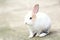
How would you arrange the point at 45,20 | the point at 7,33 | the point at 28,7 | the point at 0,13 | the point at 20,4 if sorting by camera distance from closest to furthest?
the point at 45,20 < the point at 7,33 < the point at 0,13 < the point at 28,7 < the point at 20,4

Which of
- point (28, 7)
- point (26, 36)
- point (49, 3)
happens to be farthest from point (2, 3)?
point (26, 36)

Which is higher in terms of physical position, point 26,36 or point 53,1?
point 53,1

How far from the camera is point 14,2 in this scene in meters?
4.16

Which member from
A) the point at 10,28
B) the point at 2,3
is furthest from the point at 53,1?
the point at 10,28

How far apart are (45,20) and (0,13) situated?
1373 millimetres

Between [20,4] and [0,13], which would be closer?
[0,13]

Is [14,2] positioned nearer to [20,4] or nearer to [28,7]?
[20,4]

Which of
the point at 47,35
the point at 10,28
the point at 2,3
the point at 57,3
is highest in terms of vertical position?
the point at 2,3

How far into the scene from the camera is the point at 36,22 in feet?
7.27

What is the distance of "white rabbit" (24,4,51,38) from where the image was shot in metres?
2.19

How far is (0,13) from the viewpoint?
11.2 feet

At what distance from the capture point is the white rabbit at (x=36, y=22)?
2.19 meters

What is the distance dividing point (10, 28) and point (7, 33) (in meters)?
0.15

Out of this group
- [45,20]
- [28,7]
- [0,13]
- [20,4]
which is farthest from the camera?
[20,4]
